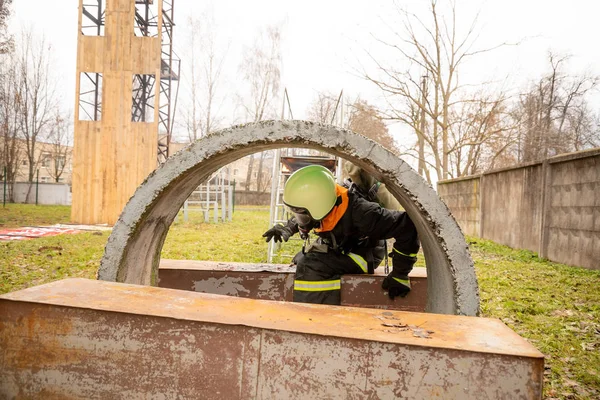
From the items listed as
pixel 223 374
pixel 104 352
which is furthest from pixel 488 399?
pixel 104 352

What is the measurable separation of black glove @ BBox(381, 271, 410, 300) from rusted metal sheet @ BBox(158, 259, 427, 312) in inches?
5.8

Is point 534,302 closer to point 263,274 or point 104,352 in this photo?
point 263,274

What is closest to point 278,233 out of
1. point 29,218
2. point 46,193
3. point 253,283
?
point 253,283

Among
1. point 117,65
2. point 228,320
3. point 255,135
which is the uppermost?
point 117,65

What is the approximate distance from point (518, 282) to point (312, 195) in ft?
14.7

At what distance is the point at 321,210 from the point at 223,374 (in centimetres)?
189

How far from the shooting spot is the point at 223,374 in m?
1.99

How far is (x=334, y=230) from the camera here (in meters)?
3.84

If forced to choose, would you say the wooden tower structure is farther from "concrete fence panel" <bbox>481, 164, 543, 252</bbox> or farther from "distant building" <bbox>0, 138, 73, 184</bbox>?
"distant building" <bbox>0, 138, 73, 184</bbox>

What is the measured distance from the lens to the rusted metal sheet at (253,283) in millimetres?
4262

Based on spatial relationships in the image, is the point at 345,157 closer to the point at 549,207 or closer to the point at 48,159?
the point at 549,207

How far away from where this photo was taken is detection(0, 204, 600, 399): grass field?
3472 millimetres

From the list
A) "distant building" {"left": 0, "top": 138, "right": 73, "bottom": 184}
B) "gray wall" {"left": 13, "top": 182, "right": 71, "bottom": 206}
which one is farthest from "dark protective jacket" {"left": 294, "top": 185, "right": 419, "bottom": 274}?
"gray wall" {"left": 13, "top": 182, "right": 71, "bottom": 206}

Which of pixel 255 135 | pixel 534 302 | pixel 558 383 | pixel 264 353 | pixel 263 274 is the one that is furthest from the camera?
pixel 534 302
